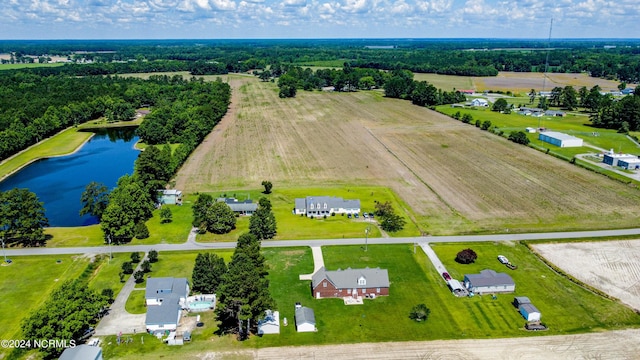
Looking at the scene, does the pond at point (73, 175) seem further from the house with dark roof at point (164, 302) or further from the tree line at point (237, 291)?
the tree line at point (237, 291)

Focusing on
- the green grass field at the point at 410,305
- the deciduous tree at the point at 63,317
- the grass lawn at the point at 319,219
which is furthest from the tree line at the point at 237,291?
the grass lawn at the point at 319,219

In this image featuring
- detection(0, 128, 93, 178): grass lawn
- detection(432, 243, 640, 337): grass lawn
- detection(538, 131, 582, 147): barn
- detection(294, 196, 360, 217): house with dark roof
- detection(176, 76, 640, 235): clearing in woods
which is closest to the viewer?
detection(432, 243, 640, 337): grass lawn

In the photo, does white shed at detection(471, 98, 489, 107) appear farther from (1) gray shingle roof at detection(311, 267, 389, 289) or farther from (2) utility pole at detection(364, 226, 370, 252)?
(1) gray shingle roof at detection(311, 267, 389, 289)

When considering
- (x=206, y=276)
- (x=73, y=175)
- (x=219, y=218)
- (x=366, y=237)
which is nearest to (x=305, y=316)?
(x=206, y=276)

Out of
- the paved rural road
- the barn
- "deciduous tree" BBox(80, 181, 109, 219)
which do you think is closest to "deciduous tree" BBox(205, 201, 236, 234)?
the paved rural road

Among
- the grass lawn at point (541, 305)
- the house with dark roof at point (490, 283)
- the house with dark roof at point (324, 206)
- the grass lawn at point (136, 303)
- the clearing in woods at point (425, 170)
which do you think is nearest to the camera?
the grass lawn at point (541, 305)

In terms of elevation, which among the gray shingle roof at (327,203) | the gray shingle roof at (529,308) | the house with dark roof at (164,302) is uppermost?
the gray shingle roof at (327,203)

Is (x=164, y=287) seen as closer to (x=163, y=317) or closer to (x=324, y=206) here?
(x=163, y=317)
